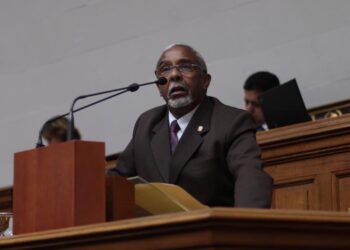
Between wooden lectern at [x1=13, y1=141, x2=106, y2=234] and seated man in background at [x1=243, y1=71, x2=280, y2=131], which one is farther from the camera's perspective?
seated man in background at [x1=243, y1=71, x2=280, y2=131]

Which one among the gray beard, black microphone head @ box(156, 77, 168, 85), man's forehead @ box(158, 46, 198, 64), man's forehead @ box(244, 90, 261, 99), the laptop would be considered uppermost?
man's forehead @ box(244, 90, 261, 99)

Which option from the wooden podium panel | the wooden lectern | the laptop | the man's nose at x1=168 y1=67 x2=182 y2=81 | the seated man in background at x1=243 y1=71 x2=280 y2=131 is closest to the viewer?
the wooden lectern

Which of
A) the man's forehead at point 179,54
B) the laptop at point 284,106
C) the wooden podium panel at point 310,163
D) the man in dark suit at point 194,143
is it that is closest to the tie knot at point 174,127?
the man in dark suit at point 194,143

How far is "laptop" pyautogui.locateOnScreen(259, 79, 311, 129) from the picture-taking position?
17.5 ft

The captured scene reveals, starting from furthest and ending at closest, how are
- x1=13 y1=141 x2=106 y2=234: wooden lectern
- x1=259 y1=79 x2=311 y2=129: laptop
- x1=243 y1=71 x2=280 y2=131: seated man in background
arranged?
1. x1=243 y1=71 x2=280 y2=131: seated man in background
2. x1=259 y1=79 x2=311 y2=129: laptop
3. x1=13 y1=141 x2=106 y2=234: wooden lectern

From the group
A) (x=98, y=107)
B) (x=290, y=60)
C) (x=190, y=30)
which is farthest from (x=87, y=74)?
(x=290, y=60)

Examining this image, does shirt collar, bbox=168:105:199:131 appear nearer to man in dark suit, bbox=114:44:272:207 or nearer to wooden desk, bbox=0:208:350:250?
man in dark suit, bbox=114:44:272:207

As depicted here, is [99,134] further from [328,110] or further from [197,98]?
[197,98]

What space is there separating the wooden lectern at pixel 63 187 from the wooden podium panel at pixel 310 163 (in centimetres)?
176

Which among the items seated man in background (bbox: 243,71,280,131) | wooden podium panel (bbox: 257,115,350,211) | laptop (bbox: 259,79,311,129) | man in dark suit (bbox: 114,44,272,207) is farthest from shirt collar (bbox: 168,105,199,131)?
seated man in background (bbox: 243,71,280,131)

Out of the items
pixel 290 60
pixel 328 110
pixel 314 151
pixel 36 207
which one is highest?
pixel 290 60

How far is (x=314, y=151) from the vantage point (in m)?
4.89

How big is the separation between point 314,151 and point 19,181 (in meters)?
1.88

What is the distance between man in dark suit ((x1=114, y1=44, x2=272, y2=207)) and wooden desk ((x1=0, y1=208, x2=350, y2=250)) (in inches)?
40.3
